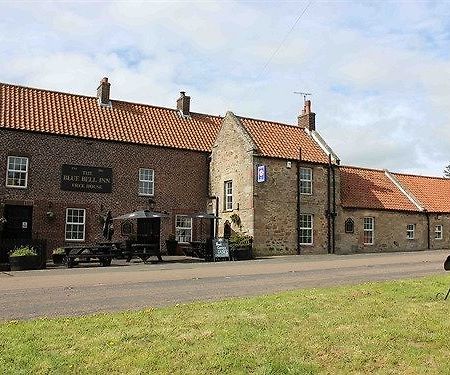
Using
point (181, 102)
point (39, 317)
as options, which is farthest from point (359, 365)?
point (181, 102)

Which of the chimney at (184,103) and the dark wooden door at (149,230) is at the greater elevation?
the chimney at (184,103)

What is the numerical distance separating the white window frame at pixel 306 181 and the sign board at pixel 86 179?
37.7 feet

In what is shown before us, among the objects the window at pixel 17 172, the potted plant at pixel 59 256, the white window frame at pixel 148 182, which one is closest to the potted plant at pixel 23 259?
the potted plant at pixel 59 256

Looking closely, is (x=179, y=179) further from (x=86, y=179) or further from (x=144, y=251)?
(x=144, y=251)

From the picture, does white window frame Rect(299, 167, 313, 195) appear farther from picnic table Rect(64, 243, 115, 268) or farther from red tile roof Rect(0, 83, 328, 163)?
picnic table Rect(64, 243, 115, 268)

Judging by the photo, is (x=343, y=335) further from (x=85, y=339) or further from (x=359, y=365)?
(x=85, y=339)

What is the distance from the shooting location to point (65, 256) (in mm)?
23375

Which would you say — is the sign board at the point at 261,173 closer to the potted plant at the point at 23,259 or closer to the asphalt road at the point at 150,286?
the asphalt road at the point at 150,286

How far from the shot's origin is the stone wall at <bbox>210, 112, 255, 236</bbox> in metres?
28.9

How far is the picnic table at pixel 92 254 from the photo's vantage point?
21984 millimetres

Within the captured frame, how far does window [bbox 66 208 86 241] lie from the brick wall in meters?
0.24

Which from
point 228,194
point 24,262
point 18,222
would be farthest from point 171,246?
point 24,262

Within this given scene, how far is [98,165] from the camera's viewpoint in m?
28.8

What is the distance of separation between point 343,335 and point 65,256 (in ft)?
59.6
